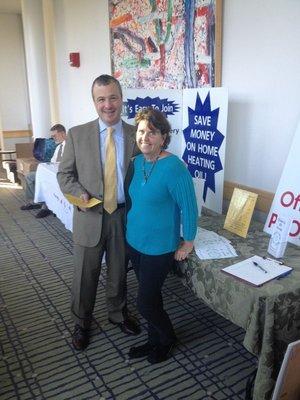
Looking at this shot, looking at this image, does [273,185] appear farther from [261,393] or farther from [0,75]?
[0,75]

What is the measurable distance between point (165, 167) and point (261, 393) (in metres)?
1.01

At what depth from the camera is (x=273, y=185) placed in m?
2.19

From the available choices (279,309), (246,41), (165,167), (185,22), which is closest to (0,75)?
(185,22)

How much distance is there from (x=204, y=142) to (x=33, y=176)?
3092mm

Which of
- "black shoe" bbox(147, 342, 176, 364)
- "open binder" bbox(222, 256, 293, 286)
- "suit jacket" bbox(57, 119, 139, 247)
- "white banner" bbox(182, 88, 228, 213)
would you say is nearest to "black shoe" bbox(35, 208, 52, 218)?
"white banner" bbox(182, 88, 228, 213)

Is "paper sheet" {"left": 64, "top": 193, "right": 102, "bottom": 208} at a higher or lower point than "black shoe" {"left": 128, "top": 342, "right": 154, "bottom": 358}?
higher

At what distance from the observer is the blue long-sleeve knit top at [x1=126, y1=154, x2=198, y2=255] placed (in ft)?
5.19

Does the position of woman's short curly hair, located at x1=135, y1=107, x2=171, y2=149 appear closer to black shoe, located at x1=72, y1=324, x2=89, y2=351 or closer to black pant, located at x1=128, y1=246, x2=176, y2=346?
black pant, located at x1=128, y1=246, x2=176, y2=346

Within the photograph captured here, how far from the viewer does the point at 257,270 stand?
1.59 m

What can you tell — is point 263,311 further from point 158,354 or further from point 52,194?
point 52,194

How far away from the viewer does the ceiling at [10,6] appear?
6.55m

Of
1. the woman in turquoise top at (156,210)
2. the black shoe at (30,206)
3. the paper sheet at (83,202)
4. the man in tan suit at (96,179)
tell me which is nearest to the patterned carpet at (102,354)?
the man in tan suit at (96,179)

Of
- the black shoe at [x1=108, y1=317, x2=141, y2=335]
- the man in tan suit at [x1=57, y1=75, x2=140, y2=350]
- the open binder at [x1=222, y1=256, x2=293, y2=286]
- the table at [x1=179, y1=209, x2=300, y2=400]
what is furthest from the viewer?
the black shoe at [x1=108, y1=317, x2=141, y2=335]

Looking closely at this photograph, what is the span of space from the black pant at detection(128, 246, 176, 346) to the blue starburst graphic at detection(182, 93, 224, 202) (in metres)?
0.82
